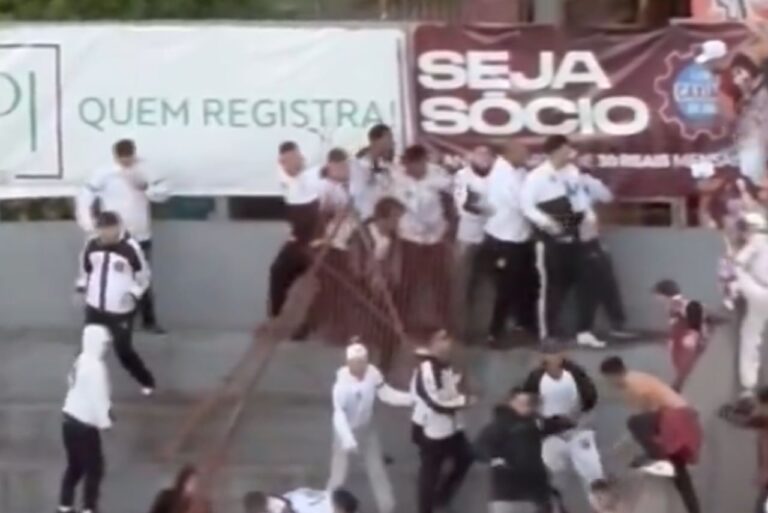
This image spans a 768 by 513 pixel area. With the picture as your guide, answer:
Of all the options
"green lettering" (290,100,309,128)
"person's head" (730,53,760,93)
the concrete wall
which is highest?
"person's head" (730,53,760,93)

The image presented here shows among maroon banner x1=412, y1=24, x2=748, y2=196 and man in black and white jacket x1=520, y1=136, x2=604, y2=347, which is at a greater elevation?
maroon banner x1=412, y1=24, x2=748, y2=196

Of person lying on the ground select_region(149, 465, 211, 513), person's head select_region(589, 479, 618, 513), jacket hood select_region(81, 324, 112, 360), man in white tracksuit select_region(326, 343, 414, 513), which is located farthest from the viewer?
jacket hood select_region(81, 324, 112, 360)

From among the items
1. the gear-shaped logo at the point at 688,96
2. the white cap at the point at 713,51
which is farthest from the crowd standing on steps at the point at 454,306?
the white cap at the point at 713,51

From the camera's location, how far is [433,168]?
17781 mm

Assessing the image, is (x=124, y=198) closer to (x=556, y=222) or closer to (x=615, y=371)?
(x=556, y=222)

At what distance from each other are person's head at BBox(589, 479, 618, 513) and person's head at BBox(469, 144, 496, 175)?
3.14 m

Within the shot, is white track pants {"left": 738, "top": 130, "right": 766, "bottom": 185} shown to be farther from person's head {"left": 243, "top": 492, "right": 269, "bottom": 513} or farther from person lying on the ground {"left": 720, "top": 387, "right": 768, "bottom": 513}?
person's head {"left": 243, "top": 492, "right": 269, "bottom": 513}

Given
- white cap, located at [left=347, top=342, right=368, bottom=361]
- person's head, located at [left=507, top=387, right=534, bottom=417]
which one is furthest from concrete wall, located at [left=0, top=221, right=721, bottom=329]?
person's head, located at [left=507, top=387, right=534, bottom=417]

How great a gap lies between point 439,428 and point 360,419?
22.4 inches

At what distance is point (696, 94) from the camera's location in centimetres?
1798

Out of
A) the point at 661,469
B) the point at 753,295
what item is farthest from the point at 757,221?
the point at 661,469

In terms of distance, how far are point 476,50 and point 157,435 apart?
3893 mm

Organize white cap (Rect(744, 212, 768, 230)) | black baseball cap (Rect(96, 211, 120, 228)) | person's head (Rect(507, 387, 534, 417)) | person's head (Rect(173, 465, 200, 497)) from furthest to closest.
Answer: black baseball cap (Rect(96, 211, 120, 228)), white cap (Rect(744, 212, 768, 230)), person's head (Rect(507, 387, 534, 417)), person's head (Rect(173, 465, 200, 497))

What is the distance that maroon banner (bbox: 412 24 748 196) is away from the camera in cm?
1798
